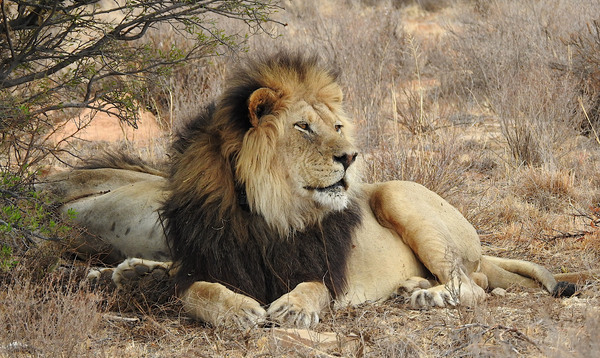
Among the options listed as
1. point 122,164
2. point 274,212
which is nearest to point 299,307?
point 274,212

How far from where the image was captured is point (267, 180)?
414 centimetres

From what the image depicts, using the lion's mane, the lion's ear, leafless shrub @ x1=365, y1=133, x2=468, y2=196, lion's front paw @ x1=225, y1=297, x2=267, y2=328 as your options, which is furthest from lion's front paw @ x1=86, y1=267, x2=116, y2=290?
leafless shrub @ x1=365, y1=133, x2=468, y2=196

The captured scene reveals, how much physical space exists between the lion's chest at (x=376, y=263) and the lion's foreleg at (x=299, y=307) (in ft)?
1.67

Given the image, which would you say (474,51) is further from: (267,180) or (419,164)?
(267,180)

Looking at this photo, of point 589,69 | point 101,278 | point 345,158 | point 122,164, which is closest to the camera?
point 345,158

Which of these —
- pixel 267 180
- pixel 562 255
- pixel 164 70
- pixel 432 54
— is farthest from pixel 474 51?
pixel 267 180

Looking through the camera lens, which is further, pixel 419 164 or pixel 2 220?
pixel 419 164

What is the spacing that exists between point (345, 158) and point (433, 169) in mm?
2884

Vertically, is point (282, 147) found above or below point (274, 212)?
above

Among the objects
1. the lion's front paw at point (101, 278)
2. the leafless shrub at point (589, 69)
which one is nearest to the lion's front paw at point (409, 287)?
the lion's front paw at point (101, 278)

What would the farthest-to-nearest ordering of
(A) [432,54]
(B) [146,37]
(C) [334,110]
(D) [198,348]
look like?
(A) [432,54]
(B) [146,37]
(C) [334,110]
(D) [198,348]

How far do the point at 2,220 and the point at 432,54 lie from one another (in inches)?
447

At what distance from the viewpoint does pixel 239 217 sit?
4246 mm

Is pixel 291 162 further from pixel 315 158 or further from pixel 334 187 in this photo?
pixel 334 187
